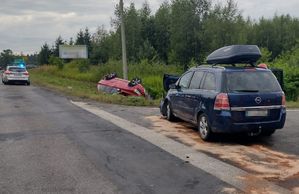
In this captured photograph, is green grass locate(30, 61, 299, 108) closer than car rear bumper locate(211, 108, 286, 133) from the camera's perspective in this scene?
No

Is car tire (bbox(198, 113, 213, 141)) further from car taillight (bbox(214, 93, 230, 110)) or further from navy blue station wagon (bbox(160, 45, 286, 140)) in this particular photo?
car taillight (bbox(214, 93, 230, 110))

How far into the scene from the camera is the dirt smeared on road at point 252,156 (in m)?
7.02

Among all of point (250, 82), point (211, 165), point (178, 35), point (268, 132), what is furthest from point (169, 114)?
point (178, 35)

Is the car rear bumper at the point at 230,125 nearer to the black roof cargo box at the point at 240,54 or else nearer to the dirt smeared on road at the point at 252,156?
the dirt smeared on road at the point at 252,156

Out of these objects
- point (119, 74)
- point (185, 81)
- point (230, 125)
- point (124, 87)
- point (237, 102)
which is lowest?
point (119, 74)

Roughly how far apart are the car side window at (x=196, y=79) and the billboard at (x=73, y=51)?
56.1 metres

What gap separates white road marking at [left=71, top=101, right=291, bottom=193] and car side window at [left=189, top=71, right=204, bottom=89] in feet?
4.53

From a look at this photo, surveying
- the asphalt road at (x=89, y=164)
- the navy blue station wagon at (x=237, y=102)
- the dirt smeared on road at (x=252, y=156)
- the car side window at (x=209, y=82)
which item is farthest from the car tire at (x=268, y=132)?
the asphalt road at (x=89, y=164)

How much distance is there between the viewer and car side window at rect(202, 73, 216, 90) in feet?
31.8

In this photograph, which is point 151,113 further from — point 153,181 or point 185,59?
point 185,59

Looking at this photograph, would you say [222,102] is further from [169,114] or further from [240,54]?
[169,114]

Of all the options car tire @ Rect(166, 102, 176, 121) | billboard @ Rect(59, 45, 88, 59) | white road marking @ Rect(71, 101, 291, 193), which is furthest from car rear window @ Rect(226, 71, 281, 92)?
billboard @ Rect(59, 45, 88, 59)

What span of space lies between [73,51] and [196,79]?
196 feet

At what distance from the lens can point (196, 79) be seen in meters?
10.7
